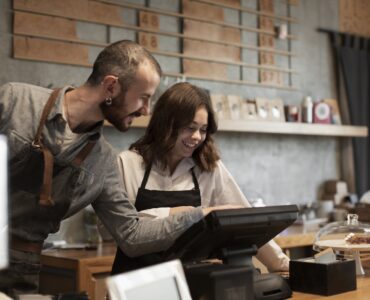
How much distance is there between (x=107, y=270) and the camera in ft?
11.6

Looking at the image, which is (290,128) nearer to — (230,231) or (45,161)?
(45,161)

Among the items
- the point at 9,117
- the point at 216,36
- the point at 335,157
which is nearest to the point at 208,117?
the point at 9,117

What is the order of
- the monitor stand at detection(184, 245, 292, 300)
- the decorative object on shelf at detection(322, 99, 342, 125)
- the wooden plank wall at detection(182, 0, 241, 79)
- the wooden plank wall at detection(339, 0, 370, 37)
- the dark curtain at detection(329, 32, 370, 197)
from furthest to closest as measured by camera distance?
the wooden plank wall at detection(339, 0, 370, 37) → the dark curtain at detection(329, 32, 370, 197) → the decorative object on shelf at detection(322, 99, 342, 125) → the wooden plank wall at detection(182, 0, 241, 79) → the monitor stand at detection(184, 245, 292, 300)

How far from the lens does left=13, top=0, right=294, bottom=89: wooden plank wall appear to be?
4113 mm

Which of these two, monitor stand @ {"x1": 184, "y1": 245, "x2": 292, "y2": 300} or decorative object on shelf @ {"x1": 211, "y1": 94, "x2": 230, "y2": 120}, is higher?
decorative object on shelf @ {"x1": 211, "y1": 94, "x2": 230, "y2": 120}

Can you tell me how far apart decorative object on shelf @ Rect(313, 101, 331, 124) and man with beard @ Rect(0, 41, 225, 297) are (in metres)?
3.83

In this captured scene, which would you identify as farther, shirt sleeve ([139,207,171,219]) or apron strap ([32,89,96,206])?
shirt sleeve ([139,207,171,219])

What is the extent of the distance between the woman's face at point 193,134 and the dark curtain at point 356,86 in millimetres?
3810

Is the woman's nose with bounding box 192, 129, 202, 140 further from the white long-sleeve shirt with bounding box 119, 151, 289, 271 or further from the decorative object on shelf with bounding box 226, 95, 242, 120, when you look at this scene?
the decorative object on shelf with bounding box 226, 95, 242, 120

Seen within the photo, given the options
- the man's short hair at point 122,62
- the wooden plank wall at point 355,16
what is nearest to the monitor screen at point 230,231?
the man's short hair at point 122,62

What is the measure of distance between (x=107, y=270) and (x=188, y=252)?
1.74m

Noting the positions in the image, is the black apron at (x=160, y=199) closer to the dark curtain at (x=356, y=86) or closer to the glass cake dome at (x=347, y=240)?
the glass cake dome at (x=347, y=240)

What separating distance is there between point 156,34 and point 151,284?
3.54 meters

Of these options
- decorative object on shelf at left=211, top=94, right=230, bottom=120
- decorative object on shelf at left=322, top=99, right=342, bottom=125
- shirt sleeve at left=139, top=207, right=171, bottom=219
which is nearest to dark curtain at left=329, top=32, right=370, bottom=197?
decorative object on shelf at left=322, top=99, right=342, bottom=125
